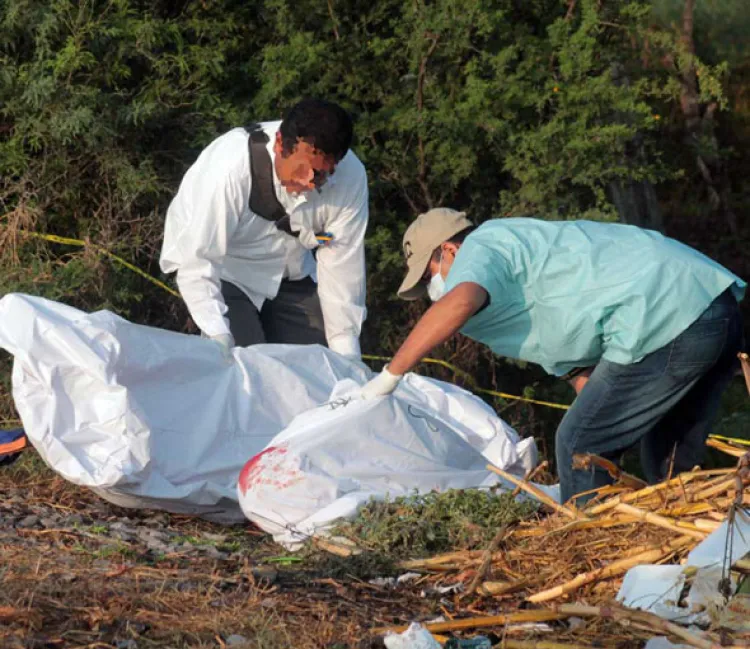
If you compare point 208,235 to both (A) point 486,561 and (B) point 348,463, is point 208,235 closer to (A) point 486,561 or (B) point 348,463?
(B) point 348,463

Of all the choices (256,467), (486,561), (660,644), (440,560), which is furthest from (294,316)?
(660,644)

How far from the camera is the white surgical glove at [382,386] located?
13.6 feet

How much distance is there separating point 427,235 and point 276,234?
1.39 meters

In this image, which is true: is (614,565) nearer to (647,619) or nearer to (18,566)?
(647,619)

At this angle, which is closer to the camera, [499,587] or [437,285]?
[499,587]

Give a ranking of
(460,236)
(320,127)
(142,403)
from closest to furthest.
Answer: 1. (460,236)
2. (142,403)
3. (320,127)

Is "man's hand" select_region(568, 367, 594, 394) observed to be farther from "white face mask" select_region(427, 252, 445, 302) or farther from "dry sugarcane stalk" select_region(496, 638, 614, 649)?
"dry sugarcane stalk" select_region(496, 638, 614, 649)

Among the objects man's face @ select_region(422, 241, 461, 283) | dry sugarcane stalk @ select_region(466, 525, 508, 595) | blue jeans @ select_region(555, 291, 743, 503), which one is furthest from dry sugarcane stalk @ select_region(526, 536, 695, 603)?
man's face @ select_region(422, 241, 461, 283)

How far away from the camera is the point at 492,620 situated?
9.70 feet

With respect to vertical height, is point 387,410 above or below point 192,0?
below

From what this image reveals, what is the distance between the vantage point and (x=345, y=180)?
5270 mm

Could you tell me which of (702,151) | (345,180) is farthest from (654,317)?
(702,151)

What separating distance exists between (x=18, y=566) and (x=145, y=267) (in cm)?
383

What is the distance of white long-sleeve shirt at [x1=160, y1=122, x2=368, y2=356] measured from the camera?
504 centimetres
